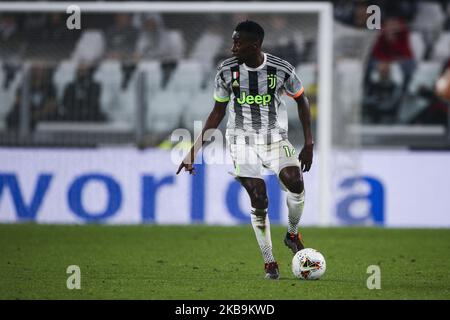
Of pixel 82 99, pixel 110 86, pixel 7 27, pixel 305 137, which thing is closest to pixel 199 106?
pixel 110 86

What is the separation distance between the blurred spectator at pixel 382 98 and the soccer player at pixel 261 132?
7.43 metres

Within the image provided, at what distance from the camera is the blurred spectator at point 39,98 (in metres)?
16.1

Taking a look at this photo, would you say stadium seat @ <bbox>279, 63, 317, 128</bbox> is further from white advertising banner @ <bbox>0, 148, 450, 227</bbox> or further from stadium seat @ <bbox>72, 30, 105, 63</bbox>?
stadium seat @ <bbox>72, 30, 105, 63</bbox>

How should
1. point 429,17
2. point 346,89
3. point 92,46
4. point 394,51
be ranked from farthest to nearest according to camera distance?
point 429,17
point 394,51
point 346,89
point 92,46

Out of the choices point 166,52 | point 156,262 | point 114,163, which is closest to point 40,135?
point 114,163

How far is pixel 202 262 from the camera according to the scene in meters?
11.0

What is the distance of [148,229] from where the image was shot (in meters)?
14.9

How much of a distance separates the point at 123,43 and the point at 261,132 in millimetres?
7208

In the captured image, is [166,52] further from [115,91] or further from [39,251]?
[39,251]

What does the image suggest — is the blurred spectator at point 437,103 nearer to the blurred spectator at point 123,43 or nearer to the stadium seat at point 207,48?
the stadium seat at point 207,48

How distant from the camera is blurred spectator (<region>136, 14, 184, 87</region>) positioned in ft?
53.6

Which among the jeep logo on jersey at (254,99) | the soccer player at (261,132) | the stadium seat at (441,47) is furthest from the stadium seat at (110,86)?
the jeep logo on jersey at (254,99)

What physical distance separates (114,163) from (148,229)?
1345 mm

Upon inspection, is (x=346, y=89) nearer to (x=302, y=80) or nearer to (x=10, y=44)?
(x=302, y=80)
